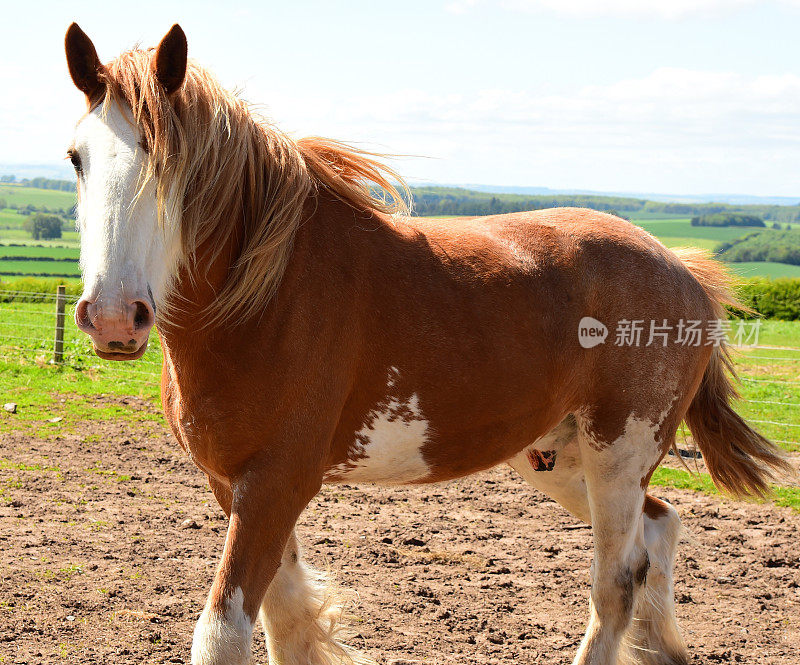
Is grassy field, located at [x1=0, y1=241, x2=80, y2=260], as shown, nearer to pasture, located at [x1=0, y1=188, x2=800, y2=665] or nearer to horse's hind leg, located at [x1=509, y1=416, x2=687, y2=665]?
pasture, located at [x1=0, y1=188, x2=800, y2=665]

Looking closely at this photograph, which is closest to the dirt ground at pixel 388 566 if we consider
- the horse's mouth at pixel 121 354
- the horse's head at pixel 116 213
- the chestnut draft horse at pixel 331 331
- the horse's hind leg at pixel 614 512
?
the horse's hind leg at pixel 614 512

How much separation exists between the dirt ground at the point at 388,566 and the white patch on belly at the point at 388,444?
2.96 ft

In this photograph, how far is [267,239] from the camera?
8.23 ft

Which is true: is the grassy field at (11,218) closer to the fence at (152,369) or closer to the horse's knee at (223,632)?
the fence at (152,369)

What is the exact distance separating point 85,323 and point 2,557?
3.43 meters

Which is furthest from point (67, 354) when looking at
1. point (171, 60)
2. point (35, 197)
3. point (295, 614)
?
point (35, 197)

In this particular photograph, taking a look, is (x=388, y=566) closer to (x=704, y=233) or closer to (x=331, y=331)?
(x=331, y=331)

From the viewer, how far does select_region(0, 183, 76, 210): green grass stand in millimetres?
57519

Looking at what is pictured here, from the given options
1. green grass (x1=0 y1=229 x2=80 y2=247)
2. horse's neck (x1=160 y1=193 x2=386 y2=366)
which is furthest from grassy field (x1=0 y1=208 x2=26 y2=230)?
horse's neck (x1=160 y1=193 x2=386 y2=366)

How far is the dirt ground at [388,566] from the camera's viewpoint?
3902 mm

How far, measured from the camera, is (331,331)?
2.61 metres

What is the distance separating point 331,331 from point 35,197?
2644 inches

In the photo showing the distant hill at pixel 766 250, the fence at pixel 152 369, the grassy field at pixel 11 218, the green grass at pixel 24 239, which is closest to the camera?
the fence at pixel 152 369

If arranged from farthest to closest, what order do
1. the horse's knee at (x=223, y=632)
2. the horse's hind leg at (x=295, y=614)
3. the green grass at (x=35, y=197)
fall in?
1. the green grass at (x=35, y=197)
2. the horse's hind leg at (x=295, y=614)
3. the horse's knee at (x=223, y=632)
